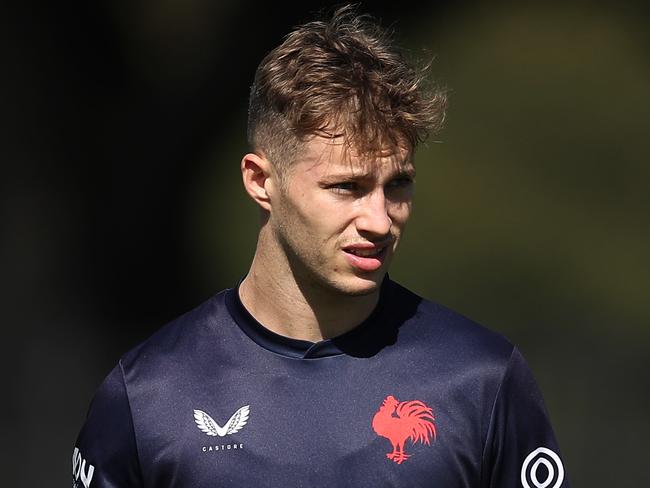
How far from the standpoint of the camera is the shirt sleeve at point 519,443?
2.94 meters

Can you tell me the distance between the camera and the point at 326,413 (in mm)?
2971

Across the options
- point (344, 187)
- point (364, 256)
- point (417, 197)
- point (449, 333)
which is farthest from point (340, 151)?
point (417, 197)

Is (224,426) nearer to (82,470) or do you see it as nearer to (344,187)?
(82,470)

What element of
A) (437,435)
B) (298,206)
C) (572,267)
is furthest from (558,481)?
(572,267)

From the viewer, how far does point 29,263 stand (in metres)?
5.54

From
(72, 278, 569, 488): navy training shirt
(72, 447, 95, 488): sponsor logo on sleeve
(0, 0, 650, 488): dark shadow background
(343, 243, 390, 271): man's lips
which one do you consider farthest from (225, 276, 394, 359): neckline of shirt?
(0, 0, 650, 488): dark shadow background

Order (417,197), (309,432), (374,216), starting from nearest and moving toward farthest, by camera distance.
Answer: (374,216) → (309,432) → (417,197)

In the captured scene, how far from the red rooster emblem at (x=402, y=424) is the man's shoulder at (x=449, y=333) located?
169 mm

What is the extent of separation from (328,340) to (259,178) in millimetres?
416

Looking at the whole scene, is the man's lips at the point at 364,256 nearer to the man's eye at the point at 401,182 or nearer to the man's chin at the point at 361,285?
the man's chin at the point at 361,285

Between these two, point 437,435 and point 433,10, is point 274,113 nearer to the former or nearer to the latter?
point 437,435

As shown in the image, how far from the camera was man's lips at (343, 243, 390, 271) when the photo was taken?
113 inches

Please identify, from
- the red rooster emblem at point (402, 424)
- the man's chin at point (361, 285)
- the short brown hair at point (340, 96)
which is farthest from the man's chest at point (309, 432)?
the short brown hair at point (340, 96)

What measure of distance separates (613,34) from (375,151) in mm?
3159
